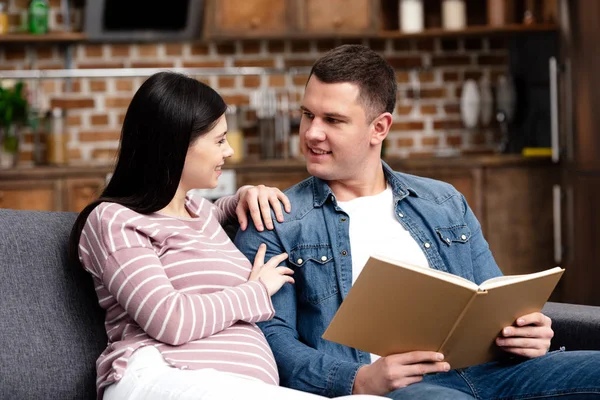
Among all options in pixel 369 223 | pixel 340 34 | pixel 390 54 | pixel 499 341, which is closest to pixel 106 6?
pixel 340 34

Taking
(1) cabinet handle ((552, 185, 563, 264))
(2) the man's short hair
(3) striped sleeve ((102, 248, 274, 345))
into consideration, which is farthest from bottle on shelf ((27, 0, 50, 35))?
(3) striped sleeve ((102, 248, 274, 345))

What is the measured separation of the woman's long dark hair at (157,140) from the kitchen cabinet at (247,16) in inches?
120

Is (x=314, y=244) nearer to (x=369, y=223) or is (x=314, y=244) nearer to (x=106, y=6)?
(x=369, y=223)

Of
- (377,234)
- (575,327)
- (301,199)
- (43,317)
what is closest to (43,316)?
(43,317)

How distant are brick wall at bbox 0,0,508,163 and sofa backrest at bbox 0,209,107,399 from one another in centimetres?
313

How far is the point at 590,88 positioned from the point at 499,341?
2.42 m

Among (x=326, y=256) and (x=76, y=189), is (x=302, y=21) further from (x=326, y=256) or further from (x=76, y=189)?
(x=326, y=256)

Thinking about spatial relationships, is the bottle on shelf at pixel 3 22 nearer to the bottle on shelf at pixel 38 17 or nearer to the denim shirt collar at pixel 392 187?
the bottle on shelf at pixel 38 17

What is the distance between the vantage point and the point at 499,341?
68.2 inches

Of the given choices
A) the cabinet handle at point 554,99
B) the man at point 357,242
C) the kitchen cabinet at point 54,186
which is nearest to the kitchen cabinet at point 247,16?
the kitchen cabinet at point 54,186

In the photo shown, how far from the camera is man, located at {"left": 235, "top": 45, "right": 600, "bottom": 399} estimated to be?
5.68 feet

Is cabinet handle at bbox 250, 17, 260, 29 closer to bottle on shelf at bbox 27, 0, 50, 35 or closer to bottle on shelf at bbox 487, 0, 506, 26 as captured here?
bottle on shelf at bbox 27, 0, 50, 35

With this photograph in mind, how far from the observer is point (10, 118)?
180 inches

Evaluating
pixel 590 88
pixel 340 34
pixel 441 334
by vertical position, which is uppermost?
pixel 340 34
